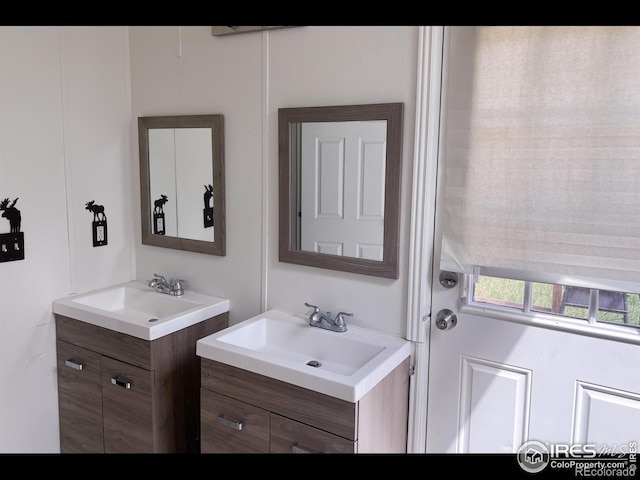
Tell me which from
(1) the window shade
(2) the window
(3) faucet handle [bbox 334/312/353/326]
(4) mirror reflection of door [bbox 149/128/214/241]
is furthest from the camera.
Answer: (4) mirror reflection of door [bbox 149/128/214/241]

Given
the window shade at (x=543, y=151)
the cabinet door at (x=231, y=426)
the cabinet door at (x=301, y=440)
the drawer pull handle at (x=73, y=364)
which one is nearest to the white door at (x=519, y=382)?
the window shade at (x=543, y=151)

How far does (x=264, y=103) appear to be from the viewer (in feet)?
6.61

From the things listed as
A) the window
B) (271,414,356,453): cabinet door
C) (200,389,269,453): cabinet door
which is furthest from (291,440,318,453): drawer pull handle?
the window

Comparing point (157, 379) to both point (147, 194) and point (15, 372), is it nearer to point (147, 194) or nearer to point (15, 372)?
point (15, 372)

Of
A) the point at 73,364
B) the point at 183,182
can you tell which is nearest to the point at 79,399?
the point at 73,364

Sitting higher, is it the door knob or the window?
the window

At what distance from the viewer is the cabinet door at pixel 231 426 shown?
5.42 ft

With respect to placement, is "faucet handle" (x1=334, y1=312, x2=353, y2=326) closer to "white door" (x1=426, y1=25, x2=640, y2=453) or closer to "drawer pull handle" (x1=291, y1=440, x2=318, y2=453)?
"white door" (x1=426, y1=25, x2=640, y2=453)

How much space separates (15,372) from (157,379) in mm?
655

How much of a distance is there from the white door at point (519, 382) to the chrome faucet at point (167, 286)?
3.84ft

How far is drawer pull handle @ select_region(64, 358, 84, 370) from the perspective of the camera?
6.98 feet

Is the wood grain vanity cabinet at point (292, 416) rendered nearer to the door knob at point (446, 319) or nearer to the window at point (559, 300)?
the door knob at point (446, 319)

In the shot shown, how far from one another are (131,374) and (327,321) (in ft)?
2.66

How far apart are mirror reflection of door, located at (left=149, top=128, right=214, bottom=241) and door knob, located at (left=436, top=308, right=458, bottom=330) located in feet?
3.51
